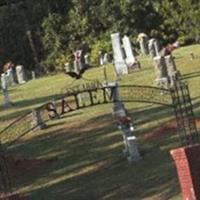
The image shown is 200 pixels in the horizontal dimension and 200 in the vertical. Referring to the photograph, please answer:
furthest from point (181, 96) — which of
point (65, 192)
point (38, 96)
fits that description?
point (38, 96)

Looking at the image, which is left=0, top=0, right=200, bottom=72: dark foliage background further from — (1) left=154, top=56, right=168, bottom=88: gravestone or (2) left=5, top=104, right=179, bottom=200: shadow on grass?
(2) left=5, top=104, right=179, bottom=200: shadow on grass

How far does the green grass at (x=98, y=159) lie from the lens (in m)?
18.6

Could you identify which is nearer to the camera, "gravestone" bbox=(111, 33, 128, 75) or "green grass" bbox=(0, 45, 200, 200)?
"green grass" bbox=(0, 45, 200, 200)

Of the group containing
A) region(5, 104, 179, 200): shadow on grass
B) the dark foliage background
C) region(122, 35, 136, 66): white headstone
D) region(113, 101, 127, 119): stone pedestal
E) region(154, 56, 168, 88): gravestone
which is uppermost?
the dark foliage background

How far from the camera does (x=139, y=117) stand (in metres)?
24.7

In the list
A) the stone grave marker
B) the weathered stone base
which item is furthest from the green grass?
the weathered stone base

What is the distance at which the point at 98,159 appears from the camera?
69.6 feet

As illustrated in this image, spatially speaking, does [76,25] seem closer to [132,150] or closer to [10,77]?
[10,77]

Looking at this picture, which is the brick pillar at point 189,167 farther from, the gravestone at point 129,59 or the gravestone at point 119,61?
the gravestone at point 129,59

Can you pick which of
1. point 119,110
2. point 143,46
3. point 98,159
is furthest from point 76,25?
point 98,159

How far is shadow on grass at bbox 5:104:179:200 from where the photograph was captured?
18.5 metres

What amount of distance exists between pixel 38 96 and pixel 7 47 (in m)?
27.8

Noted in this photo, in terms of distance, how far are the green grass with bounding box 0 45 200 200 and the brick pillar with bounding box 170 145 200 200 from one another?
181cm

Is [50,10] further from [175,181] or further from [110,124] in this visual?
[175,181]
